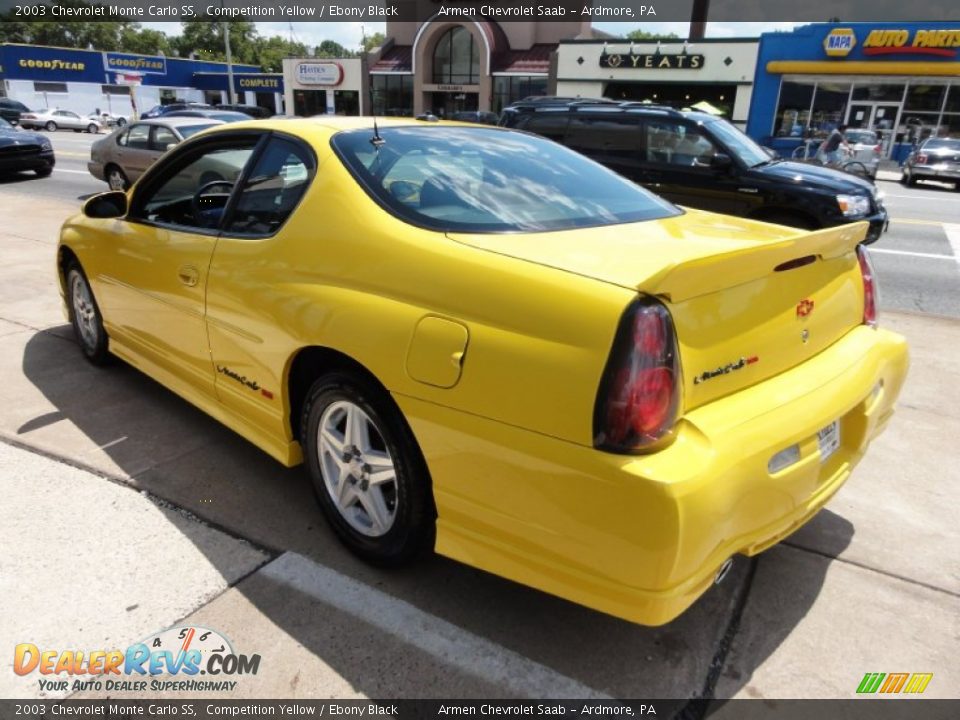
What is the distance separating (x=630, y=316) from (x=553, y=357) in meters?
0.23

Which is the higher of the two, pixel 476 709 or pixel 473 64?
pixel 473 64

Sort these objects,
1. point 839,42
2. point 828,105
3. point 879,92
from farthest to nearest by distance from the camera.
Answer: point 828,105 < point 879,92 < point 839,42

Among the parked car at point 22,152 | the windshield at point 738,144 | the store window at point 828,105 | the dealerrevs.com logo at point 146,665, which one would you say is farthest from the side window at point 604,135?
the store window at point 828,105

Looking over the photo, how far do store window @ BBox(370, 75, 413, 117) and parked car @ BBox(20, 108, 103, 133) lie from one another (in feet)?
53.5

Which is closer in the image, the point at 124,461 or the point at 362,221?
the point at 362,221

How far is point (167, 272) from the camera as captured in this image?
3385 mm

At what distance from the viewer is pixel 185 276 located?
3242mm

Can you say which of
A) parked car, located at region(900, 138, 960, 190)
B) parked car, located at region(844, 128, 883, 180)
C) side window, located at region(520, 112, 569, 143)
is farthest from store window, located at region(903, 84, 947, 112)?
side window, located at region(520, 112, 569, 143)

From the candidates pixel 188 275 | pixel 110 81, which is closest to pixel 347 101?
pixel 110 81

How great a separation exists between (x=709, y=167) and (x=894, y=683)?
6.80m

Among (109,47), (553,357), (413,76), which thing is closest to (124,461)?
(553,357)

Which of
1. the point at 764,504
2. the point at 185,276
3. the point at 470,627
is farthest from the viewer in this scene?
the point at 185,276

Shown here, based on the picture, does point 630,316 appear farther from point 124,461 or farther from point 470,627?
point 124,461

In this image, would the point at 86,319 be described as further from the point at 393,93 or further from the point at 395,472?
the point at 393,93
